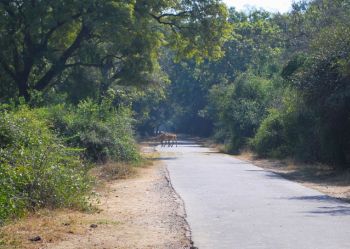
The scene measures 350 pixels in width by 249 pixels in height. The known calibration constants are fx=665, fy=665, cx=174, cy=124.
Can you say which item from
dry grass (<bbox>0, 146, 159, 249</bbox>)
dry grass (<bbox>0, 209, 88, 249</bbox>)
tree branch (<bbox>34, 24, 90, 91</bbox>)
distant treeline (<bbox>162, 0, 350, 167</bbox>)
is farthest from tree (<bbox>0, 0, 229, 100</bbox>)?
dry grass (<bbox>0, 209, 88, 249</bbox>)

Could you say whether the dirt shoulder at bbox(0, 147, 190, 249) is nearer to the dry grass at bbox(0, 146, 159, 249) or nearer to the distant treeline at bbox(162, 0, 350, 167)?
the dry grass at bbox(0, 146, 159, 249)

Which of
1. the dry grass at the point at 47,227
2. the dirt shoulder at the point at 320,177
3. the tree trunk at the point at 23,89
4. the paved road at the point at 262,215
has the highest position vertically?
the tree trunk at the point at 23,89

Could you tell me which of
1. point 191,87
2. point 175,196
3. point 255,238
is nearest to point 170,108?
point 191,87

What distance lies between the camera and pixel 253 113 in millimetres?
53938

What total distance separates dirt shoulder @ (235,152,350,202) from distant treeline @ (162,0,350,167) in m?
0.64

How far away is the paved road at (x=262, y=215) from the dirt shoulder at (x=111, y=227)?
0.45 m

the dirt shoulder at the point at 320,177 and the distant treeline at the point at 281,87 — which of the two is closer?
the dirt shoulder at the point at 320,177

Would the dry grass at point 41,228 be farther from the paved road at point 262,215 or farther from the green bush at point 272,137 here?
the green bush at point 272,137

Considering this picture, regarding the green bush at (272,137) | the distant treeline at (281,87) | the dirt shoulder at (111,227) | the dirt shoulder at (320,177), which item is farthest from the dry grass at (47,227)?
the green bush at (272,137)

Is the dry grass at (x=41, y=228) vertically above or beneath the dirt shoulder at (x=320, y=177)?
beneath

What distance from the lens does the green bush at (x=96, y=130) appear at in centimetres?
2808

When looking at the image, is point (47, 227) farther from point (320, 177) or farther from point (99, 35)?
point (99, 35)

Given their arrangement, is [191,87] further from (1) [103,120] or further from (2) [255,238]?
(2) [255,238]

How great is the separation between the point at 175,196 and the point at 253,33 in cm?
6395
